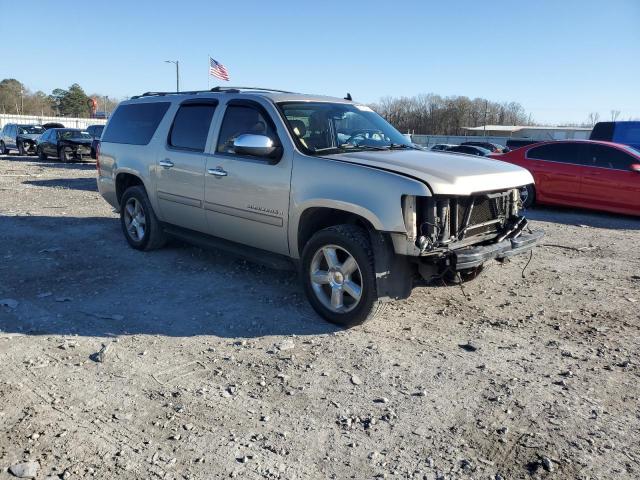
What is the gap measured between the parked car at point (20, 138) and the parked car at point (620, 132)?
26865 mm

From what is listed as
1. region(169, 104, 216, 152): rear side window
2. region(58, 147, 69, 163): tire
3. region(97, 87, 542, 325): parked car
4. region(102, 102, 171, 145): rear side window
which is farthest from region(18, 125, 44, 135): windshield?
region(169, 104, 216, 152): rear side window

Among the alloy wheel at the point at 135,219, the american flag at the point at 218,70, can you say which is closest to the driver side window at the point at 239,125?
the alloy wheel at the point at 135,219

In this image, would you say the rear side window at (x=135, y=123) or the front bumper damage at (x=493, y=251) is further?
the rear side window at (x=135, y=123)

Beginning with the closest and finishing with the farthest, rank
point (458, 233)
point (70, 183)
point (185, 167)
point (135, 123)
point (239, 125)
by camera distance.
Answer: point (458, 233)
point (239, 125)
point (185, 167)
point (135, 123)
point (70, 183)

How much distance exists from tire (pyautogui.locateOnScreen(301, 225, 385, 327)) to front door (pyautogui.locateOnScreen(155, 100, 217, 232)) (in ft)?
5.75

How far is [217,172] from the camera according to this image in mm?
5391

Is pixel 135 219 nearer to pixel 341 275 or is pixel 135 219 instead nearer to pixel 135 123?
pixel 135 123

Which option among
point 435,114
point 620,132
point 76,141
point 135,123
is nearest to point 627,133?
point 620,132

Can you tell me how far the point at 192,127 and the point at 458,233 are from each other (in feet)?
10.7

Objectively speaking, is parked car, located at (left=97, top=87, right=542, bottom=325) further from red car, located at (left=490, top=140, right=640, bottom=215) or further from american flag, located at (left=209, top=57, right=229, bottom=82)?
american flag, located at (left=209, top=57, right=229, bottom=82)

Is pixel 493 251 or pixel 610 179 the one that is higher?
pixel 610 179

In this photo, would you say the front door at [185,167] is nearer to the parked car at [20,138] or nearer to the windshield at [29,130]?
the parked car at [20,138]

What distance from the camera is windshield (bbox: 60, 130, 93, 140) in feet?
73.8

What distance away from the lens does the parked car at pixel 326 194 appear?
160 inches
